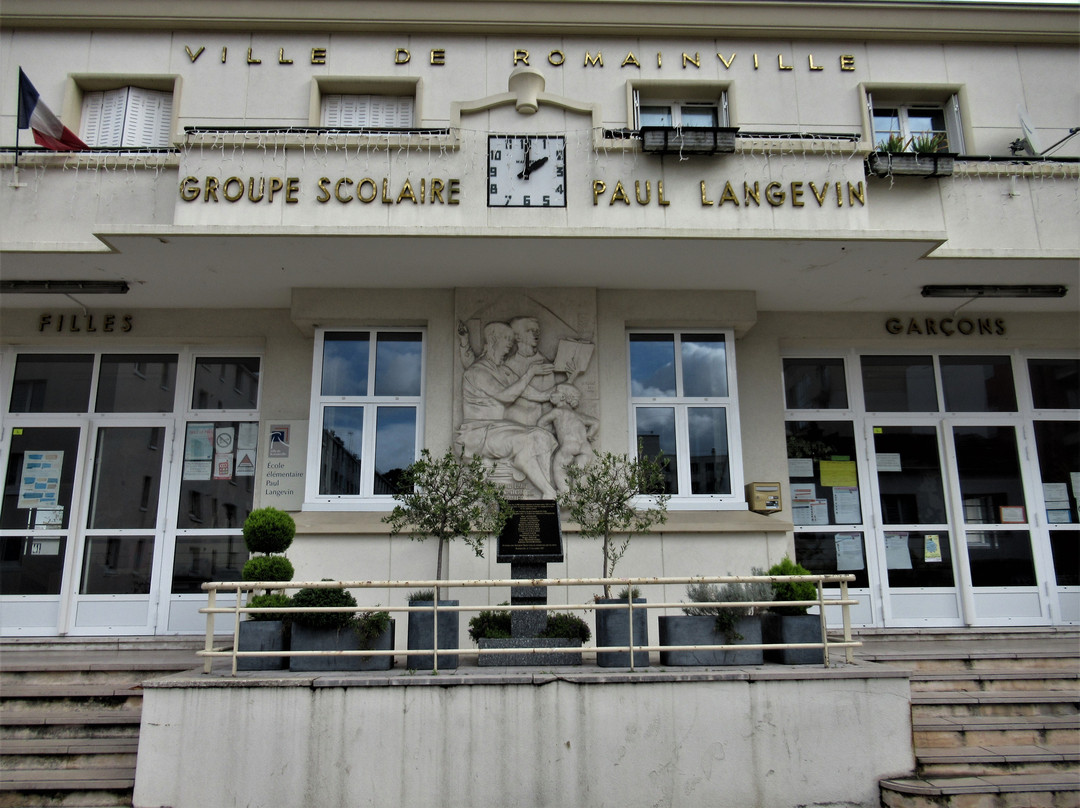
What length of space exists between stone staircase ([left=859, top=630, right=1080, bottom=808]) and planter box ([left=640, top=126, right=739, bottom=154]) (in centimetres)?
569

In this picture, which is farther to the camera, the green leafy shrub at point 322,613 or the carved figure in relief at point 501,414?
the carved figure in relief at point 501,414

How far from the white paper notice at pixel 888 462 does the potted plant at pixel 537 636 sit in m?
5.60

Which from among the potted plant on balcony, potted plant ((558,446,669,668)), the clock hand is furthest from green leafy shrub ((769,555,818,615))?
the potted plant on balcony

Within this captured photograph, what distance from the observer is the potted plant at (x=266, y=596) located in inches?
251

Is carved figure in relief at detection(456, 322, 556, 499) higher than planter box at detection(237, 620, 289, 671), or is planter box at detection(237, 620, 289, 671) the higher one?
carved figure in relief at detection(456, 322, 556, 499)

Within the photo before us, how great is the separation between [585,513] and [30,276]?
293 inches

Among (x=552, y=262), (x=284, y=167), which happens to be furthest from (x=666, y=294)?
(x=284, y=167)

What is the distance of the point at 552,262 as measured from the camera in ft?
28.5

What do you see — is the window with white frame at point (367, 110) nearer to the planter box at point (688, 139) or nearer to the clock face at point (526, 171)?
the clock face at point (526, 171)

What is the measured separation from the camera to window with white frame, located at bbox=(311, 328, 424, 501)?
919 cm

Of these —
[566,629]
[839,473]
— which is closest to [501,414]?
[566,629]

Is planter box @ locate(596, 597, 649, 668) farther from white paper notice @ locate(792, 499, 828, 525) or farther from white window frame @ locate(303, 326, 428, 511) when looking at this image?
white paper notice @ locate(792, 499, 828, 525)

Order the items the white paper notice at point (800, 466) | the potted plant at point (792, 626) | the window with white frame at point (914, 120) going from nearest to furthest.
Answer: the potted plant at point (792, 626)
the white paper notice at point (800, 466)
the window with white frame at point (914, 120)

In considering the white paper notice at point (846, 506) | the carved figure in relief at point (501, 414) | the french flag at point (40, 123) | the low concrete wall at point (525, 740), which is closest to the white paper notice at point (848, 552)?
the white paper notice at point (846, 506)
